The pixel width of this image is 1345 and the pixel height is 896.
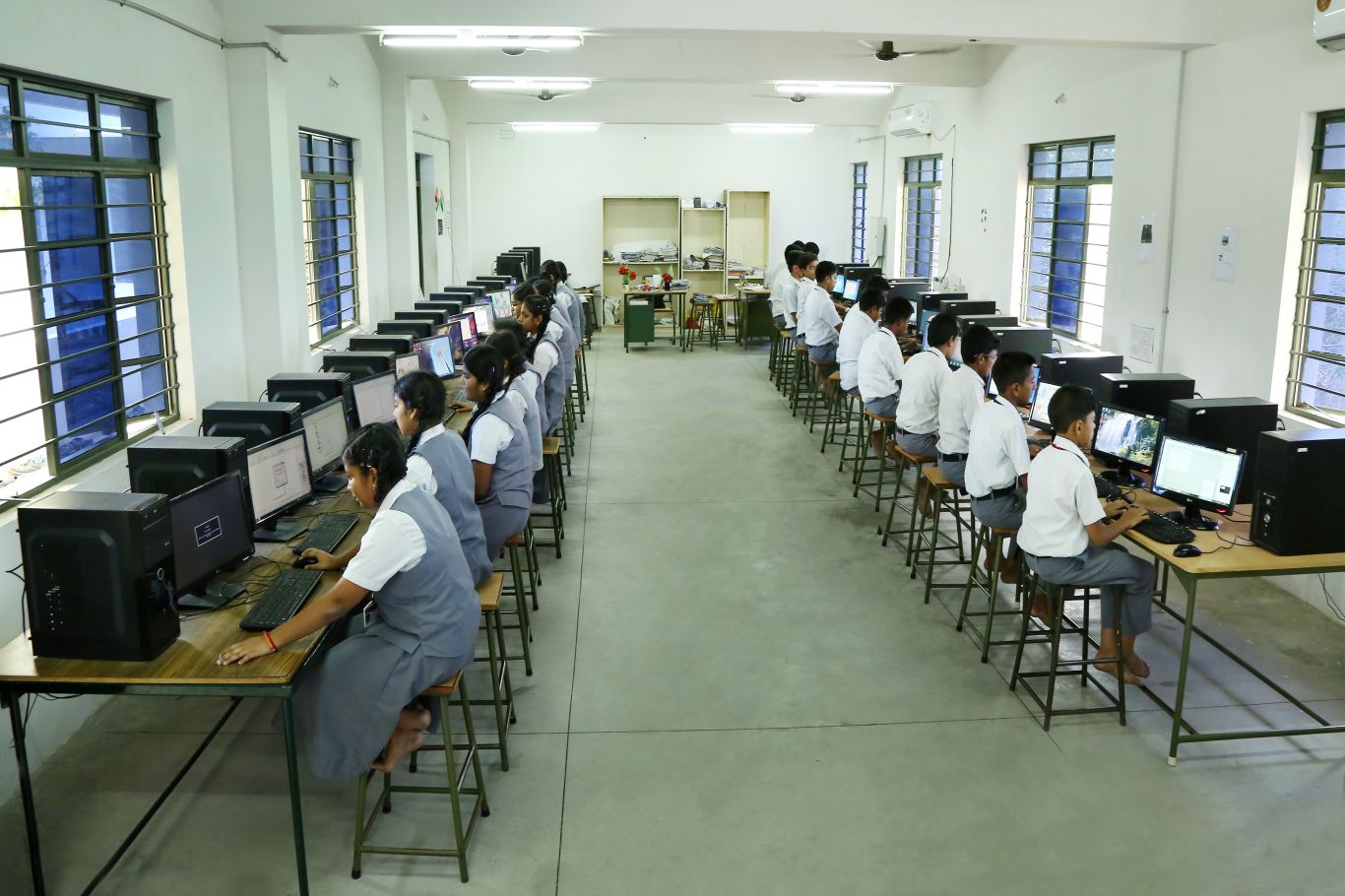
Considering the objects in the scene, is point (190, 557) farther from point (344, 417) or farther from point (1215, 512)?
point (1215, 512)

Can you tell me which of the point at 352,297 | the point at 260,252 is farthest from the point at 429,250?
the point at 260,252

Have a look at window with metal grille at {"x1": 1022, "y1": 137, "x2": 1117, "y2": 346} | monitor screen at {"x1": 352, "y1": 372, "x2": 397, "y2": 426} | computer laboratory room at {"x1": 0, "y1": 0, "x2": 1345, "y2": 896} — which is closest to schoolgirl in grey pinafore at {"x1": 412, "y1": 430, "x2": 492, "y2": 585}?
computer laboratory room at {"x1": 0, "y1": 0, "x2": 1345, "y2": 896}

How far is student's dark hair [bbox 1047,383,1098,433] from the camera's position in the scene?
153 inches

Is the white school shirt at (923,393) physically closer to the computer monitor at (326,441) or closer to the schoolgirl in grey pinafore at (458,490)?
the schoolgirl in grey pinafore at (458,490)

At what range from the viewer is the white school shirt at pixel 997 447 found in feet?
14.7

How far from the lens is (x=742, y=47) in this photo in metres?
9.38

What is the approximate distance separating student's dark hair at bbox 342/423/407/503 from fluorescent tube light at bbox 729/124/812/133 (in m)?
10.5

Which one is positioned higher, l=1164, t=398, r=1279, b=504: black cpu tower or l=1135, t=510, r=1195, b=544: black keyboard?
l=1164, t=398, r=1279, b=504: black cpu tower

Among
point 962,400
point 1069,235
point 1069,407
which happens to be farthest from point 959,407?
point 1069,235

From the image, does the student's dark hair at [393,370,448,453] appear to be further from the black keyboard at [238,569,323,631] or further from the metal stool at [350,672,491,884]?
the metal stool at [350,672,491,884]

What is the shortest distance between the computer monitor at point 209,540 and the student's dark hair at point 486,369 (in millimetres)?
1122

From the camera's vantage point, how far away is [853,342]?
7543 millimetres

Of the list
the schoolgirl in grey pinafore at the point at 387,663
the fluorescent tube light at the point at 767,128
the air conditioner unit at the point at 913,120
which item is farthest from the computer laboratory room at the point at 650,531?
the fluorescent tube light at the point at 767,128

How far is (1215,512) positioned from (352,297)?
698 cm
